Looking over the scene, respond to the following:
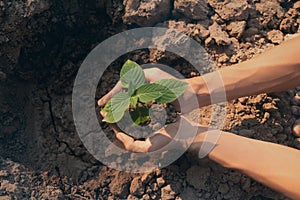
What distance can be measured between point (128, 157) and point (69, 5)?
0.74 metres

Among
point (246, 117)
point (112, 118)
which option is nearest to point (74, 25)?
point (112, 118)

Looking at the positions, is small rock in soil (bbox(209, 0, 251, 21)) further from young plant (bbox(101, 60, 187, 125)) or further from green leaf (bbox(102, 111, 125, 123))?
green leaf (bbox(102, 111, 125, 123))

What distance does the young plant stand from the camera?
1430 millimetres

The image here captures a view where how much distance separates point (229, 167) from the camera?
5.24 feet

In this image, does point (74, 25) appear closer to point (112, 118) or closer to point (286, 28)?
point (112, 118)

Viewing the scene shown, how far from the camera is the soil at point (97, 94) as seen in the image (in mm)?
1642

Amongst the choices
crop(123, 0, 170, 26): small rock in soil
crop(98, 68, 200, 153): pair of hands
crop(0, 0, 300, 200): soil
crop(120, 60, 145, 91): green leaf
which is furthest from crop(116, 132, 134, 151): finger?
crop(123, 0, 170, 26): small rock in soil

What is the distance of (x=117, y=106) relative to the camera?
1.46 meters

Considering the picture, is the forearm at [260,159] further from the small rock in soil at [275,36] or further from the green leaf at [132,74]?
the small rock in soil at [275,36]

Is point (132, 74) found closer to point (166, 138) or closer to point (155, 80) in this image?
point (155, 80)

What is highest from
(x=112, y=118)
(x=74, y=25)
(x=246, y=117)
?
(x=74, y=25)

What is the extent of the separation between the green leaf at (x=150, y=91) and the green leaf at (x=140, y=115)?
110 millimetres

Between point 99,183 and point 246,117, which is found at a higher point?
point 99,183

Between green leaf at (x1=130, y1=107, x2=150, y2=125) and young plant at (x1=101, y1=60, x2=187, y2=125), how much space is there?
5 cm
